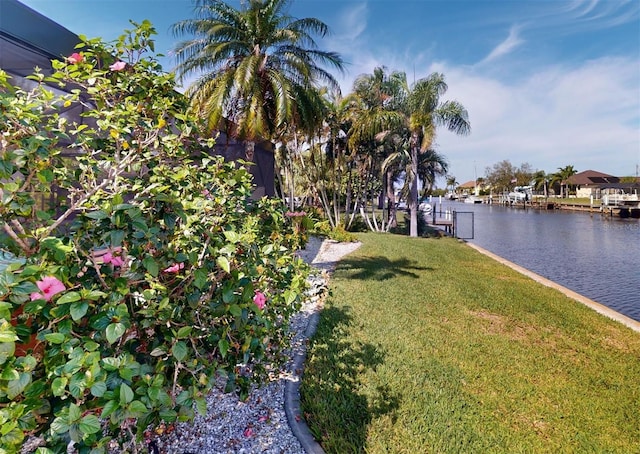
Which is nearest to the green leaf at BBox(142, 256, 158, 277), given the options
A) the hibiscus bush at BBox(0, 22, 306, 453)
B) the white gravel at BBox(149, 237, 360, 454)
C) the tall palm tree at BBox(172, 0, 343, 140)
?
the hibiscus bush at BBox(0, 22, 306, 453)

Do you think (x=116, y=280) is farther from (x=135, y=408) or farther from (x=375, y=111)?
(x=375, y=111)

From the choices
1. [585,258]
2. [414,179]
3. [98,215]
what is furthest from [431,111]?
[98,215]

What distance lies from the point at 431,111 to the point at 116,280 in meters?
17.2

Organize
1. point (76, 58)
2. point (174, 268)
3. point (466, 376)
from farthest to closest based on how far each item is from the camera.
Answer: point (466, 376), point (76, 58), point (174, 268)

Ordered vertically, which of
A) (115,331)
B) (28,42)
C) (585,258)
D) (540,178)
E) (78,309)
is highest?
(540,178)

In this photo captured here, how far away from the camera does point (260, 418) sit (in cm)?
295

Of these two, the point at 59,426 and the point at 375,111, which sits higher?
the point at 375,111

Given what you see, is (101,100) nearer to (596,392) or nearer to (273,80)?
(596,392)

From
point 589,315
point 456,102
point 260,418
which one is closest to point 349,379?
point 260,418

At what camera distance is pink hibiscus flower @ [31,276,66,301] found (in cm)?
127

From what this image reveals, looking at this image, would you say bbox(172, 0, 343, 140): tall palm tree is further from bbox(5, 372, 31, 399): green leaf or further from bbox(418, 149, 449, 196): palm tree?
bbox(418, 149, 449, 196): palm tree

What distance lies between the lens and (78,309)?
127 cm

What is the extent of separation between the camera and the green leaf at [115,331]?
1282 millimetres

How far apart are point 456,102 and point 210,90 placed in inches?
512
